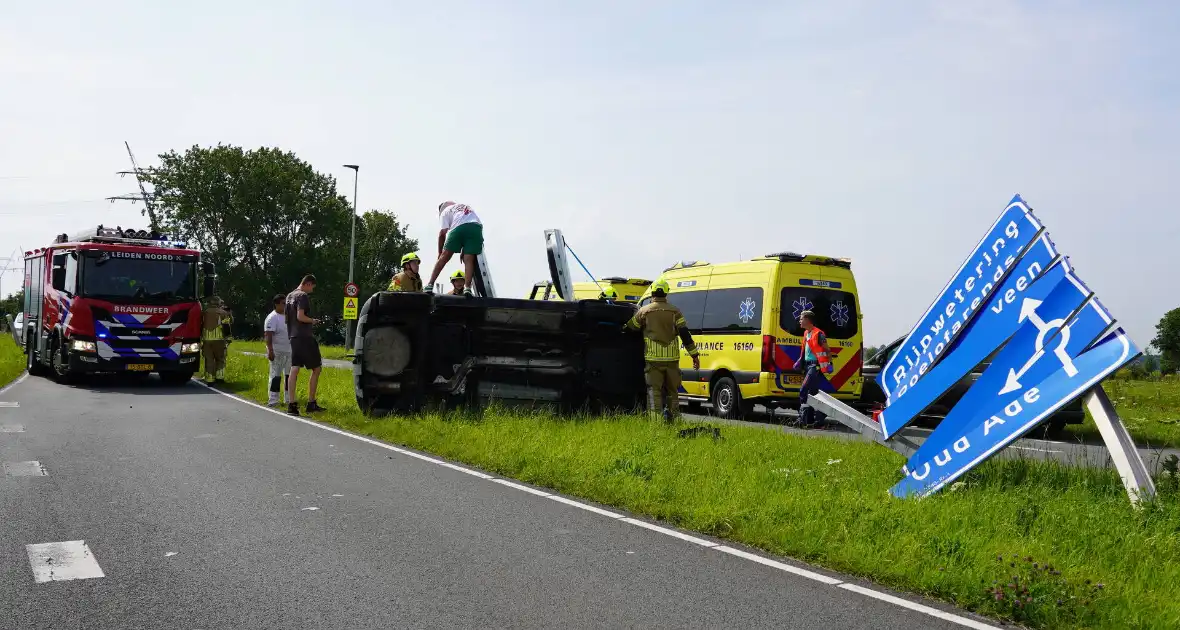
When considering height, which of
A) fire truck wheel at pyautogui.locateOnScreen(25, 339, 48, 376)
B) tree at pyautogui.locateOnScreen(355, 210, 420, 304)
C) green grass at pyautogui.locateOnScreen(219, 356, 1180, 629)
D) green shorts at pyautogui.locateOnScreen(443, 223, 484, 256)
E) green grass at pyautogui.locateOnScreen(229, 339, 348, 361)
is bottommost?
green grass at pyautogui.locateOnScreen(229, 339, 348, 361)

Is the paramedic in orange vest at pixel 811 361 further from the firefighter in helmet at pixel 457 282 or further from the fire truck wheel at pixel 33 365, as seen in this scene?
the fire truck wheel at pixel 33 365

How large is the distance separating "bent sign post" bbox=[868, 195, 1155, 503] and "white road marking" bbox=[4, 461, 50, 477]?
21.9ft

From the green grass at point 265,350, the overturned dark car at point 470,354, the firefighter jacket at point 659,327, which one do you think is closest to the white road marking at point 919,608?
the firefighter jacket at point 659,327

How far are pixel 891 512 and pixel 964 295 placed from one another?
2322mm

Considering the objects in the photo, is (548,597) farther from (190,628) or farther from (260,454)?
(260,454)

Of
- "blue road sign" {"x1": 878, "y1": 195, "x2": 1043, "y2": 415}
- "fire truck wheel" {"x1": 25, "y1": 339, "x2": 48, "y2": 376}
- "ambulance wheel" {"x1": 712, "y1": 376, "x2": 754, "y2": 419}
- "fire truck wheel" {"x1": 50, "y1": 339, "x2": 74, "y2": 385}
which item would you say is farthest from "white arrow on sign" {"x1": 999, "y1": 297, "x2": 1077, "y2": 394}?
"fire truck wheel" {"x1": 25, "y1": 339, "x2": 48, "y2": 376}

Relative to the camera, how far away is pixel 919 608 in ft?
16.0

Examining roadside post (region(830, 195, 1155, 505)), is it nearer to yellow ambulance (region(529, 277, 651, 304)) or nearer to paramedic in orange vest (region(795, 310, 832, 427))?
paramedic in orange vest (region(795, 310, 832, 427))

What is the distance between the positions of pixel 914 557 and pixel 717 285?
11250mm

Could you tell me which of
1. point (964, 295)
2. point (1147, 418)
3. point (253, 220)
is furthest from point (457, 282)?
point (253, 220)

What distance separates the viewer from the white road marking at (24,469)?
819 cm

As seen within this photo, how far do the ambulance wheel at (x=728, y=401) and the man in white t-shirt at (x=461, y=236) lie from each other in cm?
505

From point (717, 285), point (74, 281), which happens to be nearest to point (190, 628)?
point (717, 285)

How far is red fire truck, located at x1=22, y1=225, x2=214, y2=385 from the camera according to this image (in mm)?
19172
